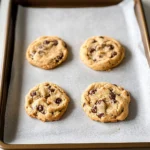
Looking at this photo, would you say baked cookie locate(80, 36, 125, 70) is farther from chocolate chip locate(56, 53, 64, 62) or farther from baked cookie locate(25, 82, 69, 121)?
baked cookie locate(25, 82, 69, 121)

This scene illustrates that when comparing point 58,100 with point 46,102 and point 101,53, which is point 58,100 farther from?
point 101,53

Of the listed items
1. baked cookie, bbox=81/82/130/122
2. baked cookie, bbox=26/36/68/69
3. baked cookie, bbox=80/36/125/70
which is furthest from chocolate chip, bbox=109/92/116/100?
baked cookie, bbox=26/36/68/69

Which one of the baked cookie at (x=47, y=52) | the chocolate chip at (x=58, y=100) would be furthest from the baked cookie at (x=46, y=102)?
the baked cookie at (x=47, y=52)

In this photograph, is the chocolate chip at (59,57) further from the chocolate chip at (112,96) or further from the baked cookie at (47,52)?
the chocolate chip at (112,96)

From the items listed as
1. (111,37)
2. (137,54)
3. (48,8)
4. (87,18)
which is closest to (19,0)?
(48,8)

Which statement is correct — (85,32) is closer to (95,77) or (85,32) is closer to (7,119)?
(95,77)

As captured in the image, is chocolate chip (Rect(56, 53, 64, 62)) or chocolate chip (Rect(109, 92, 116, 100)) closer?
chocolate chip (Rect(109, 92, 116, 100))
